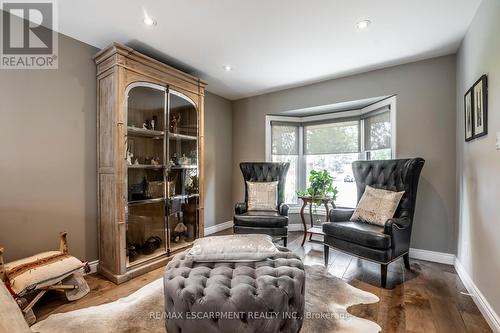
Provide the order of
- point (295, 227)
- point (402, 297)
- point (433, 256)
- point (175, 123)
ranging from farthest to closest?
point (295, 227) → point (175, 123) → point (433, 256) → point (402, 297)

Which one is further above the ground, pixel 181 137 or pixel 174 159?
pixel 181 137

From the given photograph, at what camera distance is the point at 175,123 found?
310cm

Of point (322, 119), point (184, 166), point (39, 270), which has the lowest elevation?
point (39, 270)

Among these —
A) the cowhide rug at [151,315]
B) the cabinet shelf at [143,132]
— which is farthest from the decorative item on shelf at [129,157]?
the cowhide rug at [151,315]

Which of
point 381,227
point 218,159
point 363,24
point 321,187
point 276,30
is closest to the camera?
point 363,24

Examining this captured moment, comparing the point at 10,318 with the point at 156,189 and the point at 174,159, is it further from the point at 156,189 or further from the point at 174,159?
the point at 174,159

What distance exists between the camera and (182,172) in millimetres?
3242

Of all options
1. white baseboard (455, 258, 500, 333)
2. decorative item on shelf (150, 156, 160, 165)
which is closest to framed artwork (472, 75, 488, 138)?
white baseboard (455, 258, 500, 333)

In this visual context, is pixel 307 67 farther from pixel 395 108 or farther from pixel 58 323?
pixel 58 323

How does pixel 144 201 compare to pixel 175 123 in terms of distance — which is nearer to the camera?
pixel 144 201

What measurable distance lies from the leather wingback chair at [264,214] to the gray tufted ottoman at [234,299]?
1598 millimetres

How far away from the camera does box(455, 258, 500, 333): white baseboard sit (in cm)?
171

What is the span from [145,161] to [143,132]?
1.12 feet

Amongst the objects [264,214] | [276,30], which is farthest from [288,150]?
[276,30]
